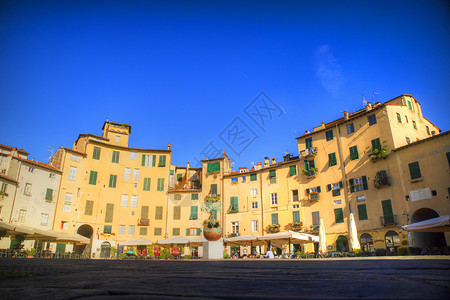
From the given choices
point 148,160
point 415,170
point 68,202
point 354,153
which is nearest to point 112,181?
point 148,160

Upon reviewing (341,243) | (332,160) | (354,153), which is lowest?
(341,243)

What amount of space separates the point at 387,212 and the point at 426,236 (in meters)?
3.62

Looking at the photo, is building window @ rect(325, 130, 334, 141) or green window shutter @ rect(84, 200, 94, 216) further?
green window shutter @ rect(84, 200, 94, 216)

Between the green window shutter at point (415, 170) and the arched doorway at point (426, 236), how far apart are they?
9.59 feet

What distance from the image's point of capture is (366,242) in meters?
30.9

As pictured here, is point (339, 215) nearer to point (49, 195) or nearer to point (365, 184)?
point (365, 184)

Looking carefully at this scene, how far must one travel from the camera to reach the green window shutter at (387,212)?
29.2m

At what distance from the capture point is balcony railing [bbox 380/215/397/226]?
28.9 meters

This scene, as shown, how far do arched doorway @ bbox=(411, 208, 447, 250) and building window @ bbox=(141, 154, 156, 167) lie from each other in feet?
104

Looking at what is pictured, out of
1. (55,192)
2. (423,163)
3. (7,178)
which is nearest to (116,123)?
(55,192)

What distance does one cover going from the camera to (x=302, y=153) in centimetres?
3931

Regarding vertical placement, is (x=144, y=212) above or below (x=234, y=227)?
above

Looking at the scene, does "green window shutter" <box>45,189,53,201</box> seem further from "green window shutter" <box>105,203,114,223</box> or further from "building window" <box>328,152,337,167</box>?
"building window" <box>328,152,337,167</box>

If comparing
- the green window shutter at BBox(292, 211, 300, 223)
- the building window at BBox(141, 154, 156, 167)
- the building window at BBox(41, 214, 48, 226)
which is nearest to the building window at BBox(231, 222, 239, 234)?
the green window shutter at BBox(292, 211, 300, 223)
